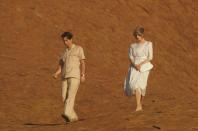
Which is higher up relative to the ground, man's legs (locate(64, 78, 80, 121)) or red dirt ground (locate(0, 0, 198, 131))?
red dirt ground (locate(0, 0, 198, 131))

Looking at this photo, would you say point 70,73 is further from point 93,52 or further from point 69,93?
point 93,52

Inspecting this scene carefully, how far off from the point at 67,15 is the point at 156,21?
12.0 ft

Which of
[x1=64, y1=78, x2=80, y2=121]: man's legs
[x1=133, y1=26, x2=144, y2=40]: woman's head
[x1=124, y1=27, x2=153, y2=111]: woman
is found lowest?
[x1=64, y1=78, x2=80, y2=121]: man's legs

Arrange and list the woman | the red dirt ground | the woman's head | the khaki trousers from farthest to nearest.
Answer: the red dirt ground → the khaki trousers → the woman → the woman's head

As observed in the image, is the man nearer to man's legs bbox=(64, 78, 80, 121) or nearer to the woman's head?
man's legs bbox=(64, 78, 80, 121)

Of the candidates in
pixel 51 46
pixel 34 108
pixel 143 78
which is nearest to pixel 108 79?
pixel 51 46

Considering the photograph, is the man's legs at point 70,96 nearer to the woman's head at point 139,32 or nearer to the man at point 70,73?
the man at point 70,73

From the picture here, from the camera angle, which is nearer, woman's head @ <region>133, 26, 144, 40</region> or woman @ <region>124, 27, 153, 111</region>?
woman's head @ <region>133, 26, 144, 40</region>

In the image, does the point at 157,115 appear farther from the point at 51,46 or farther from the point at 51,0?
the point at 51,0

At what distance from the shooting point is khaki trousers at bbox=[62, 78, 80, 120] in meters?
14.5

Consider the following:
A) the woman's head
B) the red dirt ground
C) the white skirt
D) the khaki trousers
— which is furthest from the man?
the red dirt ground

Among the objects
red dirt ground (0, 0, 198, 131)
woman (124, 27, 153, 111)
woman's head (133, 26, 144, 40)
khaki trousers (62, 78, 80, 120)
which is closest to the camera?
woman's head (133, 26, 144, 40)

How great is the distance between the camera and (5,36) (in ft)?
82.9

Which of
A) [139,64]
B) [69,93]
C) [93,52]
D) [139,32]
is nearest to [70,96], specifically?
[69,93]
